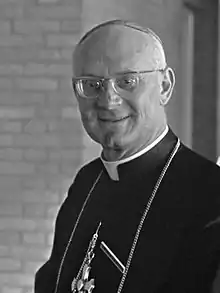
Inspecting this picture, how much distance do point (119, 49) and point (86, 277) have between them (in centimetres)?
51

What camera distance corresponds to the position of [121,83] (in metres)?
1.45

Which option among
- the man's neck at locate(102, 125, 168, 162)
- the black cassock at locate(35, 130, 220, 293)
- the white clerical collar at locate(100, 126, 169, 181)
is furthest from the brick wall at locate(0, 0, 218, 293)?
the man's neck at locate(102, 125, 168, 162)

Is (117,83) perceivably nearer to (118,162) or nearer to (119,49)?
(119,49)

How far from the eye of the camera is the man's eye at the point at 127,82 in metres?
1.44

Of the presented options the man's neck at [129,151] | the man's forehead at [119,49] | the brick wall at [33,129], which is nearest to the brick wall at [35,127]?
the brick wall at [33,129]

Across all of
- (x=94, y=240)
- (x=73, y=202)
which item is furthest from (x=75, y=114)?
(x=94, y=240)

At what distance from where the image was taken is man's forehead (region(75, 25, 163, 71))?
4.73ft

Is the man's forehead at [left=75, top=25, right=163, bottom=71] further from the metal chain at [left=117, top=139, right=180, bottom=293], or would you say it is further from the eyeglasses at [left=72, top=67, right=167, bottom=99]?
the metal chain at [left=117, top=139, right=180, bottom=293]

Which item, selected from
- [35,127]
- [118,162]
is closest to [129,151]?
[118,162]

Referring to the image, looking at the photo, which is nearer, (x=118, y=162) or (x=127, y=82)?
(x=127, y=82)

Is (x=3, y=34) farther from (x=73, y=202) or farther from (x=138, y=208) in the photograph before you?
(x=138, y=208)

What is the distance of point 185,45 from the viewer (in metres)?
4.89

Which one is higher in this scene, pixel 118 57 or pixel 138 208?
pixel 118 57

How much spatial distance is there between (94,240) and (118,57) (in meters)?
0.45
